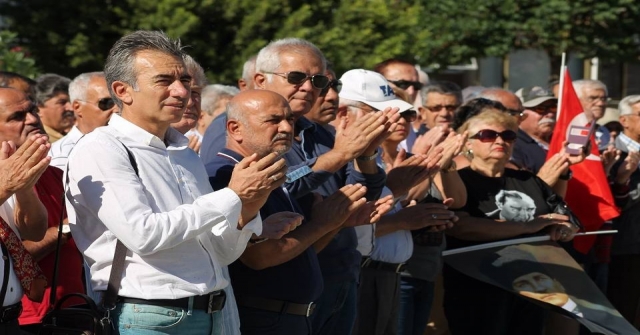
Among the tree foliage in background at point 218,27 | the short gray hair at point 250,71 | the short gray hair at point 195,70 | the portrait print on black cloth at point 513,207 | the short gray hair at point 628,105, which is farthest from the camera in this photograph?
the tree foliage in background at point 218,27

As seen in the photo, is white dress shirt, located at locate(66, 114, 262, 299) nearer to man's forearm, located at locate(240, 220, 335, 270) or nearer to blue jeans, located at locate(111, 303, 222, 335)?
blue jeans, located at locate(111, 303, 222, 335)

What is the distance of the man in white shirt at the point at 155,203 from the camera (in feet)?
12.8

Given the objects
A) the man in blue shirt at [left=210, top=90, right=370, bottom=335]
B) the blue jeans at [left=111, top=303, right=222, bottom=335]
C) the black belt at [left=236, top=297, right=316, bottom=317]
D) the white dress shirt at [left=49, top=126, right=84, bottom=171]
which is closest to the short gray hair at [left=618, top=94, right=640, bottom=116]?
the white dress shirt at [left=49, top=126, right=84, bottom=171]

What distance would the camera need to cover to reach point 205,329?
4172mm

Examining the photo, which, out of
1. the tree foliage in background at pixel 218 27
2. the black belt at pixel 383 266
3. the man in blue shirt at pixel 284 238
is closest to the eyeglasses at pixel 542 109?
the black belt at pixel 383 266

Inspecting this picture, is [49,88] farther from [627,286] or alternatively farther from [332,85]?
[627,286]

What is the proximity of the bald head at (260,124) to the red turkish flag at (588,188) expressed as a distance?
12.5 ft

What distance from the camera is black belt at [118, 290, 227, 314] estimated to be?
4000 millimetres

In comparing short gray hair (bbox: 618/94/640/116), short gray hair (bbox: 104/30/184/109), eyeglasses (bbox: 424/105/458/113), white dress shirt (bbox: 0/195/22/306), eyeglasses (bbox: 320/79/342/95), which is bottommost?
short gray hair (bbox: 618/94/640/116)

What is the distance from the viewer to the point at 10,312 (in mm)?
4223

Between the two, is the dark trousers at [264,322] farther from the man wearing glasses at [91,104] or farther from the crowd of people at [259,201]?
the man wearing glasses at [91,104]

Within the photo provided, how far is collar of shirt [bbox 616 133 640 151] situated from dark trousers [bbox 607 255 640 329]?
105 cm

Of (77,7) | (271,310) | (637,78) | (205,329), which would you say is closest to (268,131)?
(271,310)

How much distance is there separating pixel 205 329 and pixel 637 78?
26.1 meters
